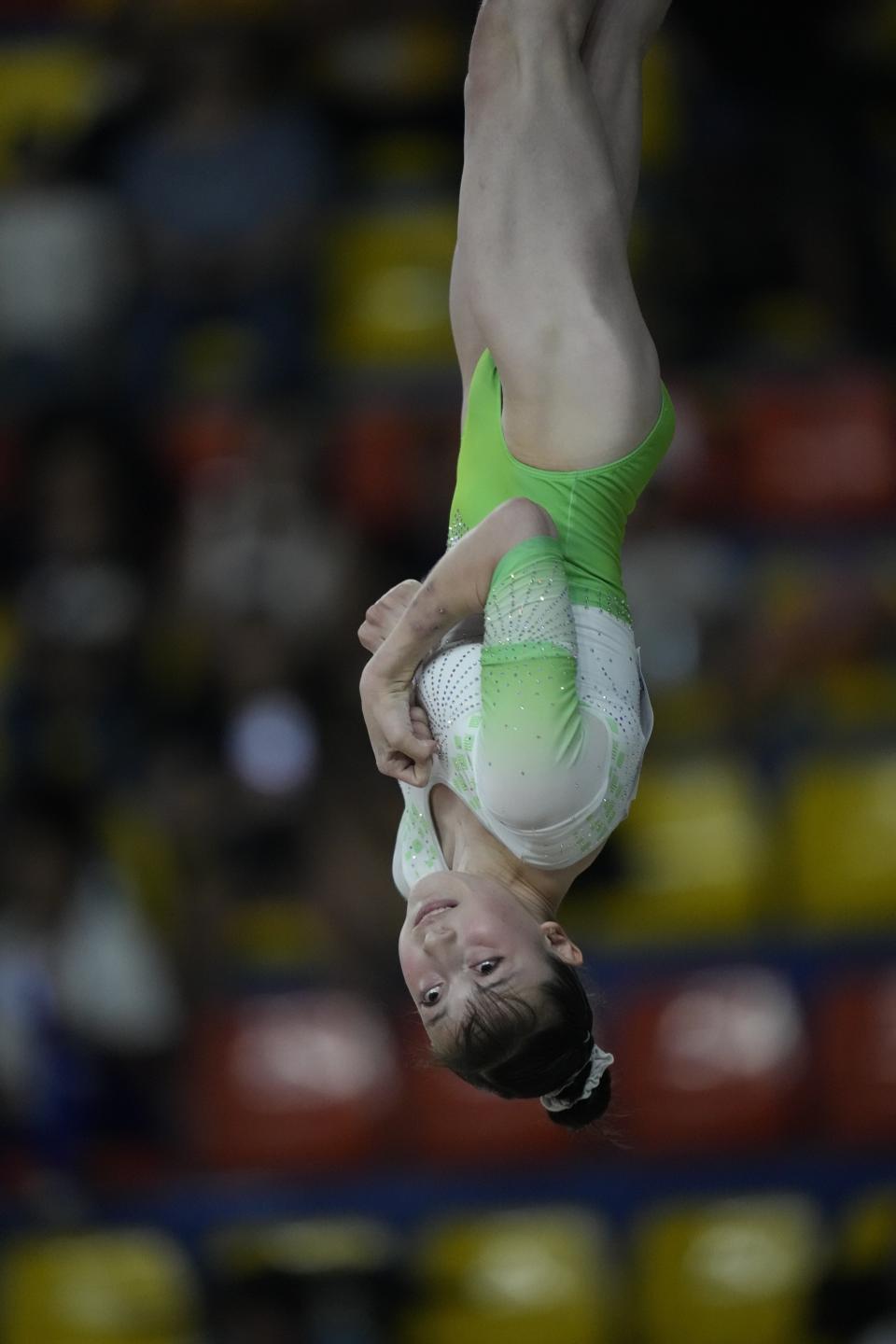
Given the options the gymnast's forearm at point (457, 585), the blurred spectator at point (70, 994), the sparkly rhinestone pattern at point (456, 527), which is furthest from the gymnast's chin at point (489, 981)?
the blurred spectator at point (70, 994)

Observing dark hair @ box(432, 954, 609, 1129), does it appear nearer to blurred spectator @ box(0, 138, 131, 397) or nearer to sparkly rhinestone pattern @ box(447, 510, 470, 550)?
sparkly rhinestone pattern @ box(447, 510, 470, 550)

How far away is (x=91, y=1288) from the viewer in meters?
5.02

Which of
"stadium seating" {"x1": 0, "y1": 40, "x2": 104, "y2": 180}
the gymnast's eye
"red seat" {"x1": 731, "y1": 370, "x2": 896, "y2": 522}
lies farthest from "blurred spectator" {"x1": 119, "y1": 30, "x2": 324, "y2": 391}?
the gymnast's eye

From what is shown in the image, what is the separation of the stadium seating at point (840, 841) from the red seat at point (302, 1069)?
1.15 metres

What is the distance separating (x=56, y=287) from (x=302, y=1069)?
2382mm

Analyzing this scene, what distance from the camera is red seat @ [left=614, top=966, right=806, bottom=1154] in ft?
17.4

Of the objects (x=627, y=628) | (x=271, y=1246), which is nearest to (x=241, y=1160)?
(x=271, y=1246)

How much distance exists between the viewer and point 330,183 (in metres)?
6.25

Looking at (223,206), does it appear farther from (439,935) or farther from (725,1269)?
(439,935)

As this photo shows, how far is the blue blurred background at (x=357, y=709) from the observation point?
5047 millimetres

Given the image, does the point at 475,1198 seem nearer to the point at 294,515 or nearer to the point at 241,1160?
the point at 241,1160

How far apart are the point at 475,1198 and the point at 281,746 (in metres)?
1.20

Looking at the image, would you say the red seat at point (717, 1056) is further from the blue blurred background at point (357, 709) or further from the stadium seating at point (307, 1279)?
the stadium seating at point (307, 1279)

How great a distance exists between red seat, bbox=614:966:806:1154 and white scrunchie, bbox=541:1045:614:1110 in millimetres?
1966
